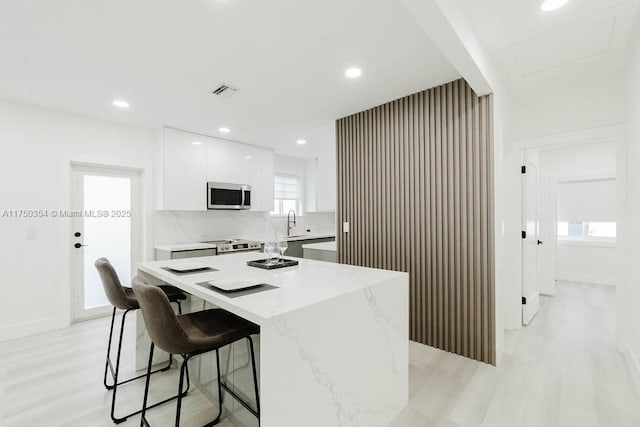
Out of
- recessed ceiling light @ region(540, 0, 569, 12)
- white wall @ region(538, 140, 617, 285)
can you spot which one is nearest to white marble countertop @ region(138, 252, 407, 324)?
recessed ceiling light @ region(540, 0, 569, 12)

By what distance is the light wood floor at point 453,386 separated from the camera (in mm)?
1882

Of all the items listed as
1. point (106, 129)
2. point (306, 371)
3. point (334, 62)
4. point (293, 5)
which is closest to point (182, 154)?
point (106, 129)

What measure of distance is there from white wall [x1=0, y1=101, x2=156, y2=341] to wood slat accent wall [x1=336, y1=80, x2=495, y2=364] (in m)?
3.34

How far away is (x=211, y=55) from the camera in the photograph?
2289 millimetres

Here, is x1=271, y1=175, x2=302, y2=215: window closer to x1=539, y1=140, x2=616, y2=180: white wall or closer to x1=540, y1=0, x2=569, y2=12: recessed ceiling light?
x1=539, y1=140, x2=616, y2=180: white wall

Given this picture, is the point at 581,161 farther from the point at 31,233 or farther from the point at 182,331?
the point at 31,233

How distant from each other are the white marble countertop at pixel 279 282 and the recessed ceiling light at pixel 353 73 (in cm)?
161

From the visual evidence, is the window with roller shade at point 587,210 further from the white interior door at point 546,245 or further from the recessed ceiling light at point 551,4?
the recessed ceiling light at point 551,4

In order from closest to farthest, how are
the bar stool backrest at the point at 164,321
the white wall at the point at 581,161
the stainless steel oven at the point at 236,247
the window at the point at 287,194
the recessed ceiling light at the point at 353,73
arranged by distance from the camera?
1. the bar stool backrest at the point at 164,321
2. the recessed ceiling light at the point at 353,73
3. the stainless steel oven at the point at 236,247
4. the white wall at the point at 581,161
5. the window at the point at 287,194

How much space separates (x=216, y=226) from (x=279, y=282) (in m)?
3.43

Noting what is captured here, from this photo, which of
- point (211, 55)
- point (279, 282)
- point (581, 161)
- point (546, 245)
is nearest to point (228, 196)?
point (211, 55)

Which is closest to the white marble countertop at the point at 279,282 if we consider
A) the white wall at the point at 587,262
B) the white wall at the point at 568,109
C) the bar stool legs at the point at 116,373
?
the bar stool legs at the point at 116,373

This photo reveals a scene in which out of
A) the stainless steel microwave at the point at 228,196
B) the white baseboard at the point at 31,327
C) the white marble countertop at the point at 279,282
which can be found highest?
the stainless steel microwave at the point at 228,196

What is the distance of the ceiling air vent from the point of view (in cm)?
285
